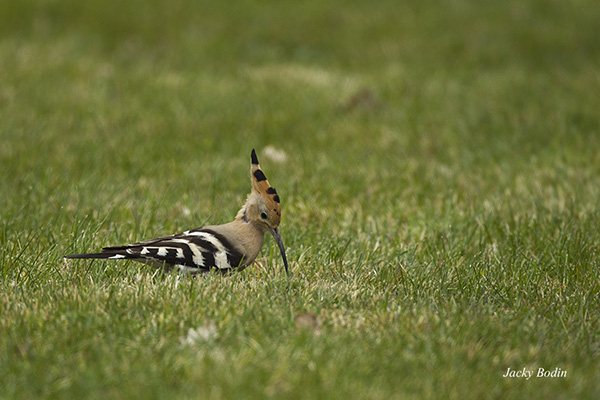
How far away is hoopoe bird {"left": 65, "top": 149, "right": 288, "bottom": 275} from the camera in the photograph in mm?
3590

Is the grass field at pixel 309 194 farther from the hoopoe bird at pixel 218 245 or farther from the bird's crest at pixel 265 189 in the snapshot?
the bird's crest at pixel 265 189

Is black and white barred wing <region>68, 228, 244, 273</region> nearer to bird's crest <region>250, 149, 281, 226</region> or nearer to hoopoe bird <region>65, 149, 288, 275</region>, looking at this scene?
hoopoe bird <region>65, 149, 288, 275</region>

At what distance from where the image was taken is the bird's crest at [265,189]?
12.9 feet

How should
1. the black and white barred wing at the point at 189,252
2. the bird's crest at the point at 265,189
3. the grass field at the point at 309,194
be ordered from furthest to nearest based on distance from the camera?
the bird's crest at the point at 265,189 < the black and white barred wing at the point at 189,252 < the grass field at the point at 309,194

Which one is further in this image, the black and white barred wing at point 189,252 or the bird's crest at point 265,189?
the bird's crest at point 265,189

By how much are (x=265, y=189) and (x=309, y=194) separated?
6.20 ft

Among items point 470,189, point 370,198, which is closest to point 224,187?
point 370,198

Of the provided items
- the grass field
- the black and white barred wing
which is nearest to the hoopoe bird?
the black and white barred wing

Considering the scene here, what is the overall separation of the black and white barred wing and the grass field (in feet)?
0.48

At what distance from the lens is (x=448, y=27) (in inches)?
496

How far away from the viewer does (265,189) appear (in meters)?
3.96

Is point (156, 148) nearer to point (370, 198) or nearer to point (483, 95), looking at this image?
point (370, 198)

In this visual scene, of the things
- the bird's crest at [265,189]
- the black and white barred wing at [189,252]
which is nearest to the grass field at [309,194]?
the black and white barred wing at [189,252]

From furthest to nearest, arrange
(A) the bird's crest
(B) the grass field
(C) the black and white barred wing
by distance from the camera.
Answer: (A) the bird's crest, (C) the black and white barred wing, (B) the grass field
